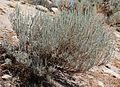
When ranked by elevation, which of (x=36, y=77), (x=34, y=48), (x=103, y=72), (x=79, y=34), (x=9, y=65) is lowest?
(x=103, y=72)

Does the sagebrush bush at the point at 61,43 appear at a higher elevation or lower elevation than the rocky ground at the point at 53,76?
higher

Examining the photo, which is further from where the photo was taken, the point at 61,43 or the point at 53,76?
the point at 53,76

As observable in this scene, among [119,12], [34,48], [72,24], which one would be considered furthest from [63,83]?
[119,12]

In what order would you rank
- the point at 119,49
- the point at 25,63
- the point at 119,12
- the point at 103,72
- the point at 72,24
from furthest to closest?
the point at 119,12 < the point at 119,49 < the point at 103,72 < the point at 72,24 < the point at 25,63

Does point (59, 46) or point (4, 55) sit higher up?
point (59, 46)

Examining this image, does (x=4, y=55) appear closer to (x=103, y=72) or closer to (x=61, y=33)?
(x=61, y=33)

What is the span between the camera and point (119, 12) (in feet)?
18.8

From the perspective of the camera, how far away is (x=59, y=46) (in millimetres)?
2039

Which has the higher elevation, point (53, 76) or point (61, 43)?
point (61, 43)

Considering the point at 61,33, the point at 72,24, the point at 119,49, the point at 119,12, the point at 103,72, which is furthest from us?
the point at 119,12

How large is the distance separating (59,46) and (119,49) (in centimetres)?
212

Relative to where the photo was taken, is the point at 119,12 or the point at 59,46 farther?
the point at 119,12

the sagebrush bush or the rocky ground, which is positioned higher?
the sagebrush bush

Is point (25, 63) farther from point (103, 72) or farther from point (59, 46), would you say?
point (103, 72)
